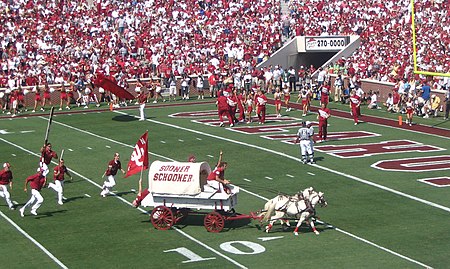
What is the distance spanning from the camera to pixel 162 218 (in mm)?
23844

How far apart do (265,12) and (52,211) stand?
127 feet

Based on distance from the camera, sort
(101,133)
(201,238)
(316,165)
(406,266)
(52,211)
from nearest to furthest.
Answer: (406,266) → (201,238) → (52,211) → (316,165) → (101,133)

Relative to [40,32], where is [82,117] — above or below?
below

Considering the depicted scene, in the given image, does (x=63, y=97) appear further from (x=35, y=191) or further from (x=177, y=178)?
(x=177, y=178)

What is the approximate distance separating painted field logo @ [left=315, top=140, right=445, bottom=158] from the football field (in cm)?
7

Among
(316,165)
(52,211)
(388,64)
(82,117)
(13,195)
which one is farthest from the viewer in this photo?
(388,64)

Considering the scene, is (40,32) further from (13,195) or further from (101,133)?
(13,195)

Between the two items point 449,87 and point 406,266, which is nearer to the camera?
point 406,266

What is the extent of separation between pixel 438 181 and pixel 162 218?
31.5 feet

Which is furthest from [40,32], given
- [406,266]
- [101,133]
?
[406,266]

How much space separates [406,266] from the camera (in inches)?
801

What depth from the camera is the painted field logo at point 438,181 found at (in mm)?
28538

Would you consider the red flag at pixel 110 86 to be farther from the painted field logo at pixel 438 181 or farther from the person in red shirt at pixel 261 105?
the painted field logo at pixel 438 181

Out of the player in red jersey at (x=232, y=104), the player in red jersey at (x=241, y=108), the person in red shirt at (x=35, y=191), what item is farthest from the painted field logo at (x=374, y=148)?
the person in red shirt at (x=35, y=191)
